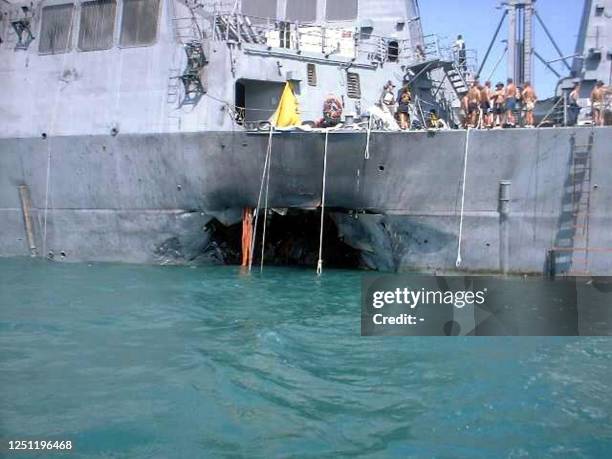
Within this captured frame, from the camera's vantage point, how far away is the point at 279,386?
6828 millimetres

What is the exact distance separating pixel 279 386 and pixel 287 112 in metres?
8.75

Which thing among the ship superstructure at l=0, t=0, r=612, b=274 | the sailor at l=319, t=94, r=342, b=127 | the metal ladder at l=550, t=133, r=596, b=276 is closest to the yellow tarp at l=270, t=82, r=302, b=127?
the ship superstructure at l=0, t=0, r=612, b=274

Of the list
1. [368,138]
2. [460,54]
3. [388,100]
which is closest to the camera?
[368,138]

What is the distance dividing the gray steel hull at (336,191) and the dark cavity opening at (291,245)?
0.74 metres

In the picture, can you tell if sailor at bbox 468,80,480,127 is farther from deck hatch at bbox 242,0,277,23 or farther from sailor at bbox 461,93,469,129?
deck hatch at bbox 242,0,277,23

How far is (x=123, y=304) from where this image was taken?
10.8 meters

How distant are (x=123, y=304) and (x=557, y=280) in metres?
8.97

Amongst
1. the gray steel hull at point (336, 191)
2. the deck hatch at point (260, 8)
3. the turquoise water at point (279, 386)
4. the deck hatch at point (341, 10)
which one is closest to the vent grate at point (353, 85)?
the deck hatch at point (341, 10)

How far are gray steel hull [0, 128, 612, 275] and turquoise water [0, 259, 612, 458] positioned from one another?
3995 millimetres

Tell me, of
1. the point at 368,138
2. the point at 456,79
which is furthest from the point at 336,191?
the point at 456,79

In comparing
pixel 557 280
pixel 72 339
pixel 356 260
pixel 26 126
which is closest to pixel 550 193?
pixel 557 280

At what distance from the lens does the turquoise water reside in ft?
18.0

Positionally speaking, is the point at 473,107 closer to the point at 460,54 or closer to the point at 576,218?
the point at 576,218

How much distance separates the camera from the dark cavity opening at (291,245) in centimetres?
1560
